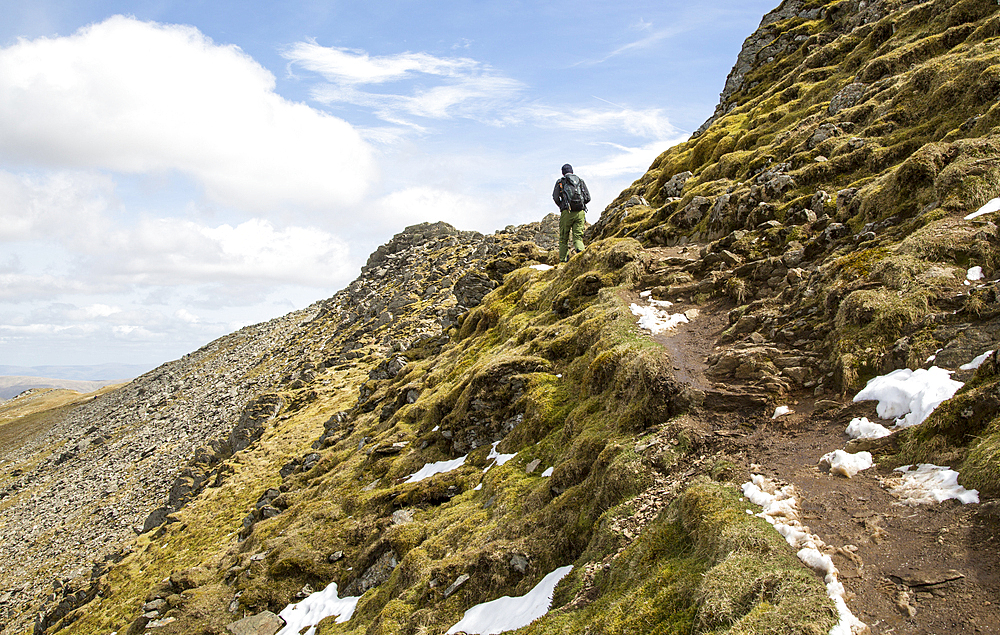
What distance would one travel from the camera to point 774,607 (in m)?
7.18

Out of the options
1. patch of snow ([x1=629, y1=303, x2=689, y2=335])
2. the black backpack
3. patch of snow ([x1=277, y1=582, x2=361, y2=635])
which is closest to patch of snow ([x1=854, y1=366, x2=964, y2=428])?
patch of snow ([x1=629, y1=303, x2=689, y2=335])

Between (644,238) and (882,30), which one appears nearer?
(644,238)

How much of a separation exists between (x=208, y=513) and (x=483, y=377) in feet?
94.6

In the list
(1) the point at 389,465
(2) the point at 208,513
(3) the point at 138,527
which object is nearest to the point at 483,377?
(1) the point at 389,465

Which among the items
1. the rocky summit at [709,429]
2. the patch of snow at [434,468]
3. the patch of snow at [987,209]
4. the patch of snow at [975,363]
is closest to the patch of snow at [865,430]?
the rocky summit at [709,429]

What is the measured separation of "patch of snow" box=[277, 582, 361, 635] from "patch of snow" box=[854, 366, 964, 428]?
1681 centimetres

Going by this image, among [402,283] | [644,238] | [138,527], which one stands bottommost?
[138,527]

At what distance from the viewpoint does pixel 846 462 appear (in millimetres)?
9852

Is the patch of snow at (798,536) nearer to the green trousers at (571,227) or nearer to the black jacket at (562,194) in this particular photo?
the black jacket at (562,194)

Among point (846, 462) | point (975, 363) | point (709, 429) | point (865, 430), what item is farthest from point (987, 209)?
point (709, 429)

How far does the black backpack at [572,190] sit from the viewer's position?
32594 millimetres

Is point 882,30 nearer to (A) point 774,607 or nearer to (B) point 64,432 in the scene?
(A) point 774,607

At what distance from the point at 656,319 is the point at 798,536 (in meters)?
12.3

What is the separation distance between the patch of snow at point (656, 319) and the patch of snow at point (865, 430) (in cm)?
852
